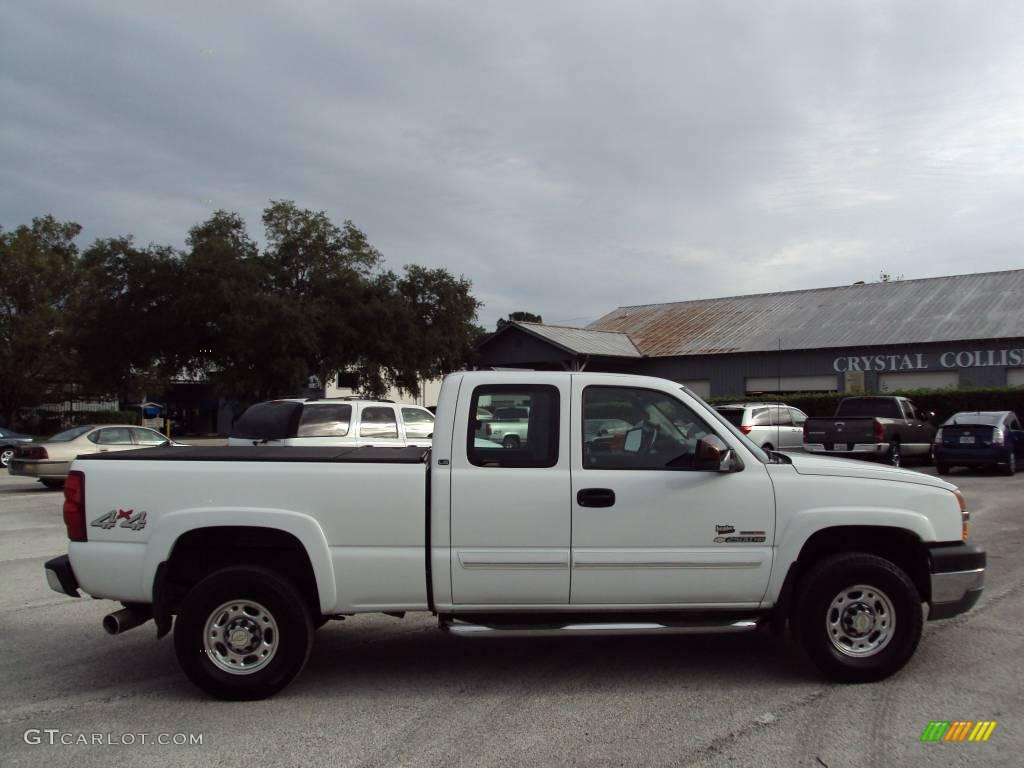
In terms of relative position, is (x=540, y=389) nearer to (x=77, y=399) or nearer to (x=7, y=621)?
(x=7, y=621)

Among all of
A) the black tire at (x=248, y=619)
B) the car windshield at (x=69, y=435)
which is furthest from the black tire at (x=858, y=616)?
the car windshield at (x=69, y=435)

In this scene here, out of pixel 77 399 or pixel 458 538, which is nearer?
pixel 458 538

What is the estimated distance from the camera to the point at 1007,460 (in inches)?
781

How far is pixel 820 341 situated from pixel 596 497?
33384 mm

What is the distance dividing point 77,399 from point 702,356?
3723 cm

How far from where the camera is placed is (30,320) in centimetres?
4606

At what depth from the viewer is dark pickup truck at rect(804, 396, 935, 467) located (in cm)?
2027

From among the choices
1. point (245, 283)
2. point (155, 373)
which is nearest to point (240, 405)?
point (155, 373)

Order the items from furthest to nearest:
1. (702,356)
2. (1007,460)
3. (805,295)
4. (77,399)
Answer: (77,399) → (805,295) → (702,356) → (1007,460)

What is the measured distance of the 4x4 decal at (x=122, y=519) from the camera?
5.30 m

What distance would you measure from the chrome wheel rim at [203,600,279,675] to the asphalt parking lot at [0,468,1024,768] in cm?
24

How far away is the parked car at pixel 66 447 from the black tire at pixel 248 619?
13.8 meters

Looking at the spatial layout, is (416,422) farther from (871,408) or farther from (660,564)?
(871,408)

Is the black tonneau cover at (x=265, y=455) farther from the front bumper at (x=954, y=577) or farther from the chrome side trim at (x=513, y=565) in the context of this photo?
the front bumper at (x=954, y=577)
